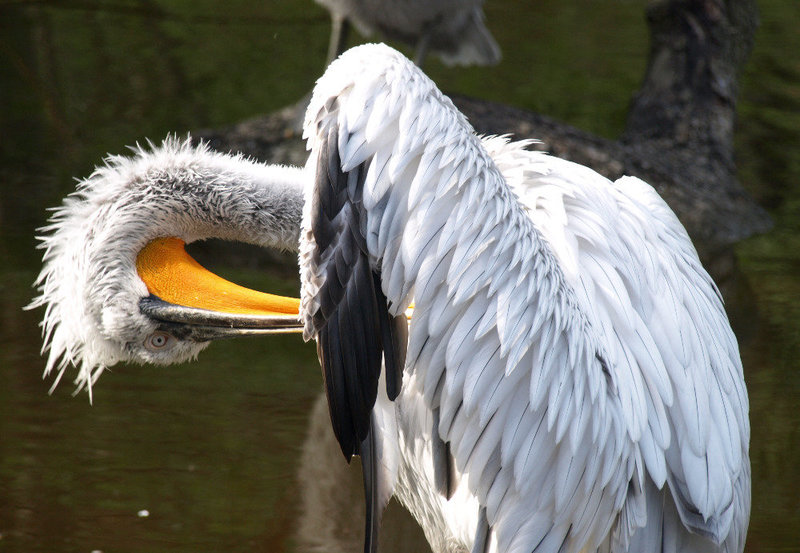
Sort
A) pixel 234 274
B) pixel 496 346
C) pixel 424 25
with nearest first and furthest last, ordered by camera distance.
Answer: pixel 496 346 → pixel 234 274 → pixel 424 25

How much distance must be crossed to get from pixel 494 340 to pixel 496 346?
0.01m

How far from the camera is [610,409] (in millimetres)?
1878

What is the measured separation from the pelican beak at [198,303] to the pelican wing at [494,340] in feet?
1.47

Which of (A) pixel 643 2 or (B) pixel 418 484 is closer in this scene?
(B) pixel 418 484

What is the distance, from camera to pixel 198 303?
96.0 inches

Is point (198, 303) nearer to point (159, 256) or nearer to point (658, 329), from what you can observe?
point (159, 256)

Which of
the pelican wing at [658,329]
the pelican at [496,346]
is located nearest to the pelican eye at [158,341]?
the pelican at [496,346]

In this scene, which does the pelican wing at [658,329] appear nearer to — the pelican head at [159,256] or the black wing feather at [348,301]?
the black wing feather at [348,301]

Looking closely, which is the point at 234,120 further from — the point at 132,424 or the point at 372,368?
the point at 372,368

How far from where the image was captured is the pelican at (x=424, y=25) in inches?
210

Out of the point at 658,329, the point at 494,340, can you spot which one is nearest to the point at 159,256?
the point at 494,340

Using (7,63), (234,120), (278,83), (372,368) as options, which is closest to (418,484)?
(372,368)

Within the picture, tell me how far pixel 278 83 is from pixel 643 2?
3.26 meters

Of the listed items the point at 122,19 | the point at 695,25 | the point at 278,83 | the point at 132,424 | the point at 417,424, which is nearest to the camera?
the point at 417,424
